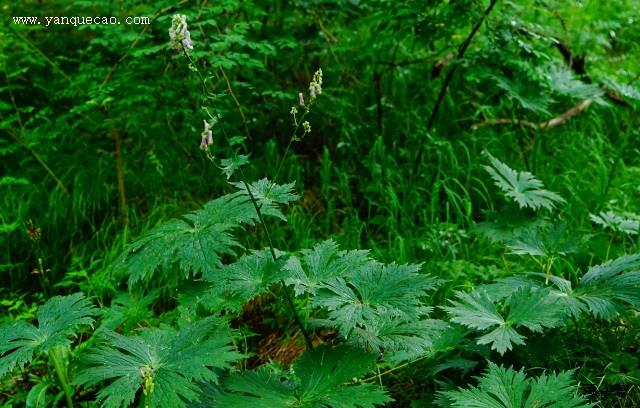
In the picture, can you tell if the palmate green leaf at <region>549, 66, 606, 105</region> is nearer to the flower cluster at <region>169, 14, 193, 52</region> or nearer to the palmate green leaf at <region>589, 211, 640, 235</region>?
the palmate green leaf at <region>589, 211, 640, 235</region>

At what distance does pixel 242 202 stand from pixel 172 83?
5.86 ft

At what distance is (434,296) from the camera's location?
2.40 metres

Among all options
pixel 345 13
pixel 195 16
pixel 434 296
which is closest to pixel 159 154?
pixel 195 16

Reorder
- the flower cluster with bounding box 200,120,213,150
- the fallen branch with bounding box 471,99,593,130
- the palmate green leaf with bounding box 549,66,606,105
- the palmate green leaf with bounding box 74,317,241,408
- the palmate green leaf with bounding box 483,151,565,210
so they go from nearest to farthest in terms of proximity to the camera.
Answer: the palmate green leaf with bounding box 74,317,241,408
the flower cluster with bounding box 200,120,213,150
the palmate green leaf with bounding box 483,151,565,210
the palmate green leaf with bounding box 549,66,606,105
the fallen branch with bounding box 471,99,593,130

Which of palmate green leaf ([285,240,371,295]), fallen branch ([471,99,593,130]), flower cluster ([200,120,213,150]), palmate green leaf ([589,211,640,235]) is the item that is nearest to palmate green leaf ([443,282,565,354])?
palmate green leaf ([285,240,371,295])

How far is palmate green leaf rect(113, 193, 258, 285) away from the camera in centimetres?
153

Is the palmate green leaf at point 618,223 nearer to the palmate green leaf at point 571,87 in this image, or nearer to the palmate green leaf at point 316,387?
the palmate green leaf at point 571,87

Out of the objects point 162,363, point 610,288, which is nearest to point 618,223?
point 610,288

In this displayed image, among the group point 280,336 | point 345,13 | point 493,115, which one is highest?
point 345,13

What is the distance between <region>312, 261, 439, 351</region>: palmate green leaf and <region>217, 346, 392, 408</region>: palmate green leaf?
9 centimetres

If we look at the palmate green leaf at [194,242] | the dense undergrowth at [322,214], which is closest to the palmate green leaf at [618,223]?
the dense undergrowth at [322,214]

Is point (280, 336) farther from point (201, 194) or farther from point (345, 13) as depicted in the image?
point (345, 13)

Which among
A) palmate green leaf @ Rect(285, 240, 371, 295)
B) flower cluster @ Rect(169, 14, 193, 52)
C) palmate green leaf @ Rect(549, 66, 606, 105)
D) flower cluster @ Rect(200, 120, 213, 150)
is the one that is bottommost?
palmate green leaf @ Rect(285, 240, 371, 295)

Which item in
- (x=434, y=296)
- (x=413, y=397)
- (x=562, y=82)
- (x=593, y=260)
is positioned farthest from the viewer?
(x=562, y=82)
